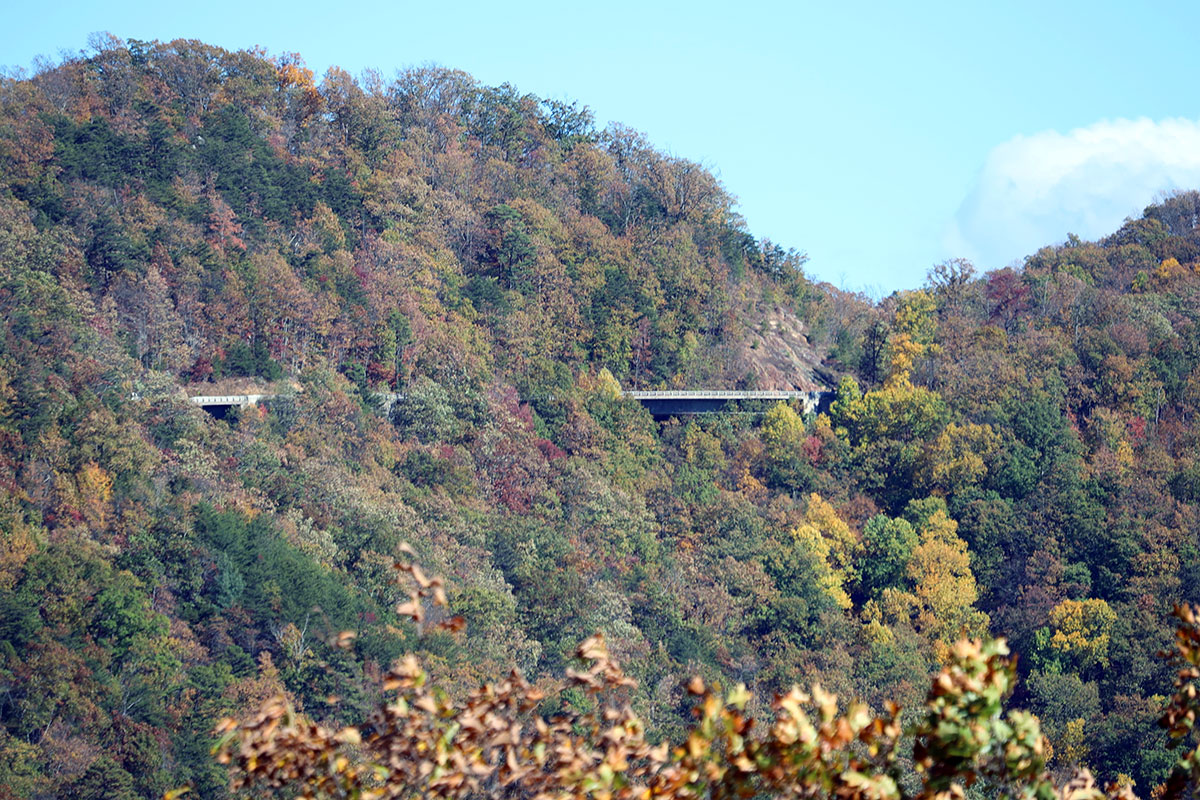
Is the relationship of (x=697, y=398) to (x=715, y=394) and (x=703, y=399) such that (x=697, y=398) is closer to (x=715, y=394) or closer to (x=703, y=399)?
(x=703, y=399)

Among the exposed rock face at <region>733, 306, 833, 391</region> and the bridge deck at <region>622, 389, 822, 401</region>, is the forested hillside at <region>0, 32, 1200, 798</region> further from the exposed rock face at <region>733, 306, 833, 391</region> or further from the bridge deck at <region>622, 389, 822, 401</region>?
the bridge deck at <region>622, 389, 822, 401</region>

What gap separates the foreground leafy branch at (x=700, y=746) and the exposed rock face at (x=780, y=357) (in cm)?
6330

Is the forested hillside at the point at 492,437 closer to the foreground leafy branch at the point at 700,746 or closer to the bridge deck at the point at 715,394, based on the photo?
the bridge deck at the point at 715,394

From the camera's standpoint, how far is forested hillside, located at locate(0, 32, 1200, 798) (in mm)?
38938

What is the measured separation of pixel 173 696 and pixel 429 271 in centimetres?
3127

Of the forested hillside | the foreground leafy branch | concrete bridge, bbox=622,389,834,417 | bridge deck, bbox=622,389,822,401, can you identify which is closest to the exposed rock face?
the forested hillside

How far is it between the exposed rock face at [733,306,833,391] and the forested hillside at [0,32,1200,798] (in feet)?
1.00

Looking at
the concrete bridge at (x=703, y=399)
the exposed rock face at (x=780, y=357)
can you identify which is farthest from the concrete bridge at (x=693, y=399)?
the exposed rock face at (x=780, y=357)

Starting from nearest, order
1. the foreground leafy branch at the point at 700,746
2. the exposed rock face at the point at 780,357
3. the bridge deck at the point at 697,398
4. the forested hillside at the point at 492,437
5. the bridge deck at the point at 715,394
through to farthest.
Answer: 1. the foreground leafy branch at the point at 700,746
2. the forested hillside at the point at 492,437
3. the bridge deck at the point at 715,394
4. the bridge deck at the point at 697,398
5. the exposed rock face at the point at 780,357

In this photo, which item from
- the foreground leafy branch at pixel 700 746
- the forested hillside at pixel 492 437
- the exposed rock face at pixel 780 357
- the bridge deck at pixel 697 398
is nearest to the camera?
the foreground leafy branch at pixel 700 746

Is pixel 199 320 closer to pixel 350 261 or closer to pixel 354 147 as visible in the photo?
pixel 350 261

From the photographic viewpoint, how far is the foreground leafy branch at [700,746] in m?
6.29

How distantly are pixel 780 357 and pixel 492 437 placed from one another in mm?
23123

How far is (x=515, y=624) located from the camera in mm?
45844
